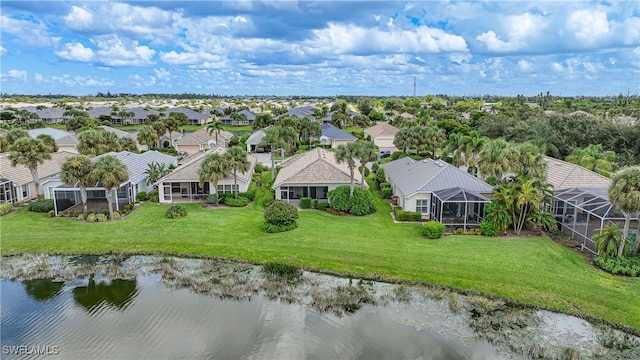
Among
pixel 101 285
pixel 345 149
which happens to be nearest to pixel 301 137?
pixel 345 149

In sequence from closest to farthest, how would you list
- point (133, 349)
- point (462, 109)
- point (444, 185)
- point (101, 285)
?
point (133, 349) < point (101, 285) < point (444, 185) < point (462, 109)

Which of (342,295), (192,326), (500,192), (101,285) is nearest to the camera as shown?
(192,326)

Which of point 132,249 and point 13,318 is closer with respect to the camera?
point 13,318

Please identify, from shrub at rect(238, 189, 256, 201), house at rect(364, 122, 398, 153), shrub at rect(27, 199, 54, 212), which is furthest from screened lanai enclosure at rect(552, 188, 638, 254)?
house at rect(364, 122, 398, 153)

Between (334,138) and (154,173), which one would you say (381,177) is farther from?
(334,138)

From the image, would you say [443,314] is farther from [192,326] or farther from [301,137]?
[301,137]

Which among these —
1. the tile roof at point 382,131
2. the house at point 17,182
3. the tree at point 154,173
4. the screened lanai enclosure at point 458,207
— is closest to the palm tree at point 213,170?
the tree at point 154,173
